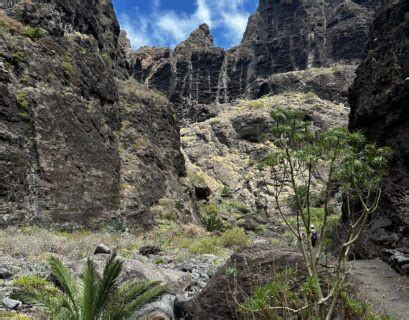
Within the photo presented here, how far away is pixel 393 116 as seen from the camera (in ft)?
51.9

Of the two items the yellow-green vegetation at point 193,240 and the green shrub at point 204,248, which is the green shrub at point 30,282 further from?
the green shrub at point 204,248

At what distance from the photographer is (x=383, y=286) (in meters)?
10.3

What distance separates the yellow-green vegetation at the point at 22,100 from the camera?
18609mm

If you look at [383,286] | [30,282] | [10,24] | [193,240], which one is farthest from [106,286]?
[10,24]

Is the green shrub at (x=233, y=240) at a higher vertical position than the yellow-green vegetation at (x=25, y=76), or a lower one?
lower

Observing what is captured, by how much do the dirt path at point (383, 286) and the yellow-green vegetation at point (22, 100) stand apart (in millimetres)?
15720

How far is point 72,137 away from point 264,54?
78215mm

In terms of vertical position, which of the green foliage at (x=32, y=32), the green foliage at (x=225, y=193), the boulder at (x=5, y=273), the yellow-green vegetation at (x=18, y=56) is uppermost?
the green foliage at (x=32, y=32)

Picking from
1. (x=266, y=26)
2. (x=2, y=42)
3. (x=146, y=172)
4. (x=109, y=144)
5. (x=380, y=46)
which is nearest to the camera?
(x=380, y=46)

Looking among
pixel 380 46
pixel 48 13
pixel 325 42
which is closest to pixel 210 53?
pixel 325 42

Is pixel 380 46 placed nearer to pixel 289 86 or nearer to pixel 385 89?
pixel 385 89

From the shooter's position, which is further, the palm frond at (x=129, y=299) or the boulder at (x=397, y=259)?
the boulder at (x=397, y=259)

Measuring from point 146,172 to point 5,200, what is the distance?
1111cm

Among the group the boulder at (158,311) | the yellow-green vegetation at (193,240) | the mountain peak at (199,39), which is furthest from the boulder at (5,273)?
the mountain peak at (199,39)
